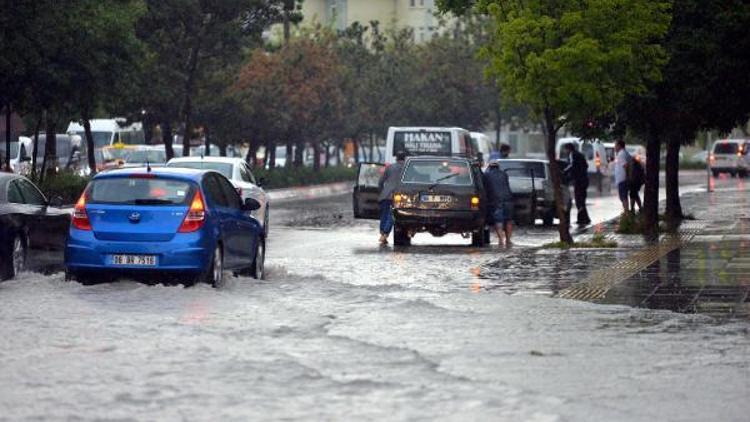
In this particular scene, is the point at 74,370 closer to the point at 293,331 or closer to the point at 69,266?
the point at 293,331

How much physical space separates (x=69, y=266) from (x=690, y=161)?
302 ft

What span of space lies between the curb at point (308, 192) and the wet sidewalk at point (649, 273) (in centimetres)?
2703

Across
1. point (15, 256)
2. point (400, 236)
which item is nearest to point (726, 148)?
point (400, 236)

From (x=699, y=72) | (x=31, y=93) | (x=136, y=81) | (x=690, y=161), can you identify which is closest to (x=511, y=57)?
(x=699, y=72)

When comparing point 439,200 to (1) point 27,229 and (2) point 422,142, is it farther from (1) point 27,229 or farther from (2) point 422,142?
(2) point 422,142

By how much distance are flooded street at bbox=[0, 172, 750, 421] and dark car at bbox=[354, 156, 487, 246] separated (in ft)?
25.8

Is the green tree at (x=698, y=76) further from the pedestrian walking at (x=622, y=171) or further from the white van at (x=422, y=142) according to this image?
the white van at (x=422, y=142)

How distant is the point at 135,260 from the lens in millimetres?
19766

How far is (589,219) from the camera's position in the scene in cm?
4188

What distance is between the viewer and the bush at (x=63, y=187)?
41875mm

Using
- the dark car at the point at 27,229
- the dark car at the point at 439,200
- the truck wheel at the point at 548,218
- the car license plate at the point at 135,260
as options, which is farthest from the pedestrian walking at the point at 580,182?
the car license plate at the point at 135,260

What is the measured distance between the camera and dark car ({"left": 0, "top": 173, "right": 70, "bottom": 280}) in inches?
824

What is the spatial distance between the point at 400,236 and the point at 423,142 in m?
15.3

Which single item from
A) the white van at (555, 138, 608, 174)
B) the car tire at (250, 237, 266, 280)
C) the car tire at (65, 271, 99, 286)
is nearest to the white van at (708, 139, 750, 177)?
the white van at (555, 138, 608, 174)
